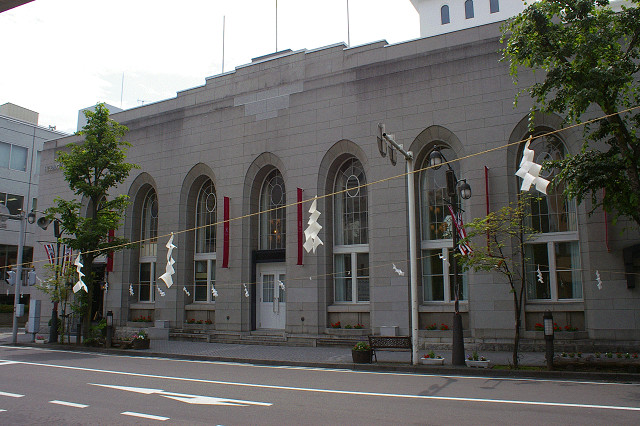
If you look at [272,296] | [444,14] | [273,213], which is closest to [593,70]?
[273,213]

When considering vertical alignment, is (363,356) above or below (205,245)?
below

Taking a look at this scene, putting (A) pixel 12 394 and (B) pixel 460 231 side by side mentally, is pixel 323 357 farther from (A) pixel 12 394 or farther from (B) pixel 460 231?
(A) pixel 12 394

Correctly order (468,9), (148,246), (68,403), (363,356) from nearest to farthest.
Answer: (68,403) < (363,356) < (148,246) < (468,9)

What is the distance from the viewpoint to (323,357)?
18.6 m

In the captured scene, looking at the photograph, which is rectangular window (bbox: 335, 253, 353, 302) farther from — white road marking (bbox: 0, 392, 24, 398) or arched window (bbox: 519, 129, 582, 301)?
white road marking (bbox: 0, 392, 24, 398)

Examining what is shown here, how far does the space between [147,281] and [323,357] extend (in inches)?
603

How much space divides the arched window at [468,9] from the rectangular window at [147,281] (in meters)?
38.7

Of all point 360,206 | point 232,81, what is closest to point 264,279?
point 360,206

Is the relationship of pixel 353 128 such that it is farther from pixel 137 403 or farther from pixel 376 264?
pixel 137 403

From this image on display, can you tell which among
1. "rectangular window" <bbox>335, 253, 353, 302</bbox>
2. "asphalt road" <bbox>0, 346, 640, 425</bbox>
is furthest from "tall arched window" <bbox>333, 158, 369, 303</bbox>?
"asphalt road" <bbox>0, 346, 640, 425</bbox>

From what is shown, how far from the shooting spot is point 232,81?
27219 mm

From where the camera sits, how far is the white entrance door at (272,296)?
24.6 meters

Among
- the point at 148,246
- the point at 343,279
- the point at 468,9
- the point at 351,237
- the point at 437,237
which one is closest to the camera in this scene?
the point at 437,237

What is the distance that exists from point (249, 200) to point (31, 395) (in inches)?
591
